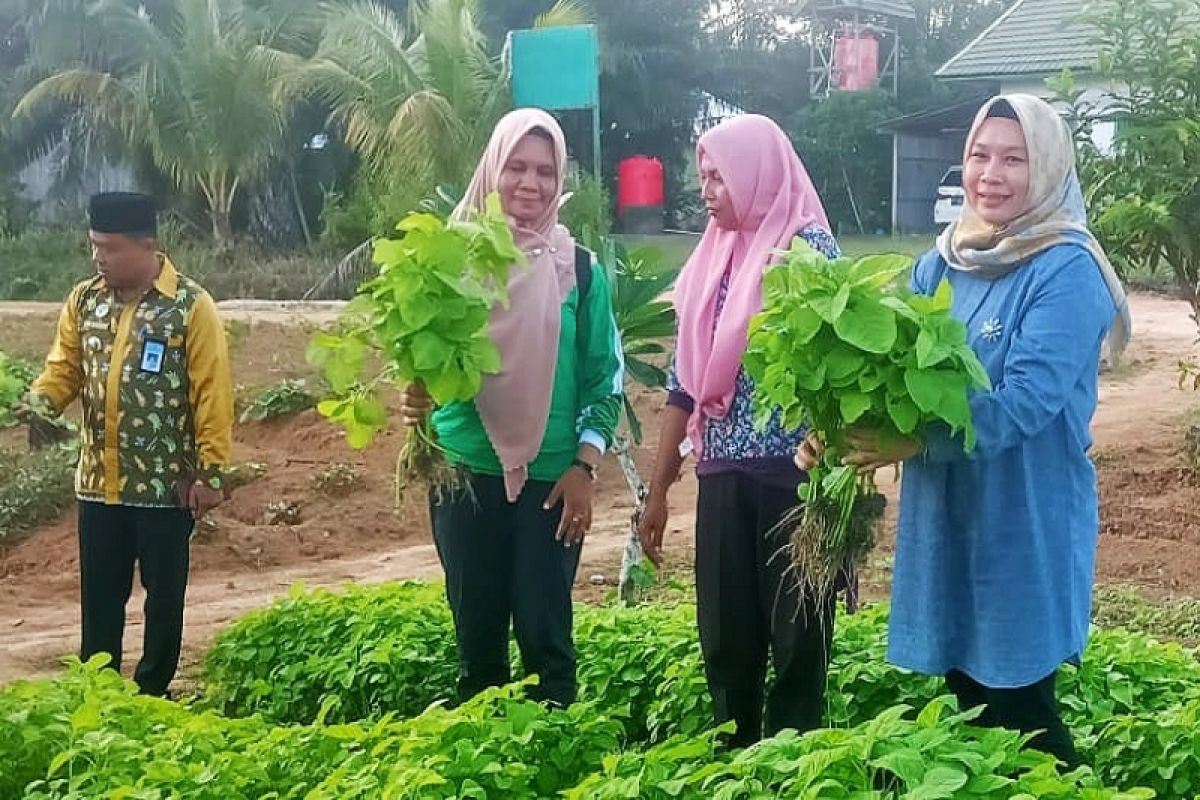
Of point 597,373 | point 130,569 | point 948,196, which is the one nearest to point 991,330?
point 597,373

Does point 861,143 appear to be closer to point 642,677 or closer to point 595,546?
point 595,546

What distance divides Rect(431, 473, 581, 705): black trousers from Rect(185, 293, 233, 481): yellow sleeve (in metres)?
0.99

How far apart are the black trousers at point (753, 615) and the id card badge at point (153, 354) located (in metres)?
1.74

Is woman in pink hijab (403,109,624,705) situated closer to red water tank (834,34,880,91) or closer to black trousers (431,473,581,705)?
black trousers (431,473,581,705)

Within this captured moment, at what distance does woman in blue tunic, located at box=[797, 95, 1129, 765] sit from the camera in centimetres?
283

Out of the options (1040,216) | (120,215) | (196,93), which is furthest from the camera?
(196,93)

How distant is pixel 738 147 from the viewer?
341cm

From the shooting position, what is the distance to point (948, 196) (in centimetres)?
2619

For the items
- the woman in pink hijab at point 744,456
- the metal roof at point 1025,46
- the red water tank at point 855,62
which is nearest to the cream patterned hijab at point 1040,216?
the woman in pink hijab at point 744,456

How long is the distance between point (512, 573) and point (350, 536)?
4.84 meters

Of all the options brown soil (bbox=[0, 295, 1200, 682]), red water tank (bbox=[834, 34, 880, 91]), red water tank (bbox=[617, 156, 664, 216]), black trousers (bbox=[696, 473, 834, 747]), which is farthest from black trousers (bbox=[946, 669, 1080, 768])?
red water tank (bbox=[834, 34, 880, 91])

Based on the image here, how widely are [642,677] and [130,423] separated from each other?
166 centimetres

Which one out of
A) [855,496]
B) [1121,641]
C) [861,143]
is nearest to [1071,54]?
[861,143]

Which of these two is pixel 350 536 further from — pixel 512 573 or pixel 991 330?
pixel 991 330
